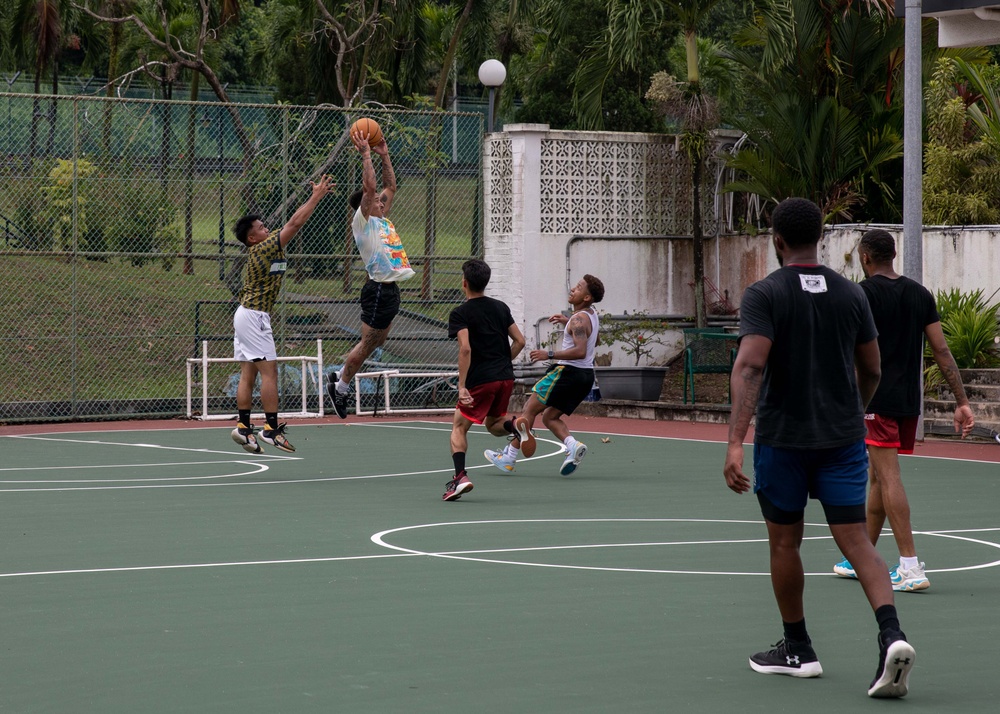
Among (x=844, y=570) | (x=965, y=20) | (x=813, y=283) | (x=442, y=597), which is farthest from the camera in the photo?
(x=965, y=20)

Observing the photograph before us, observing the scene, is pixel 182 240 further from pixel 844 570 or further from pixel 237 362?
pixel 844 570

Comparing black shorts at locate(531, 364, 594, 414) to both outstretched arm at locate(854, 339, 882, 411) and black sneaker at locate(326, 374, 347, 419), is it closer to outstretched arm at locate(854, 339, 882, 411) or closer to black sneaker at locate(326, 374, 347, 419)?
black sneaker at locate(326, 374, 347, 419)

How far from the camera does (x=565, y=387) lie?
13219 mm

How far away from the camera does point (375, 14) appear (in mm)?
26328

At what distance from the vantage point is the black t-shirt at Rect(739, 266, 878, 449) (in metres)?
5.84

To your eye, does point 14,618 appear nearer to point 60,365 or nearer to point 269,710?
point 269,710

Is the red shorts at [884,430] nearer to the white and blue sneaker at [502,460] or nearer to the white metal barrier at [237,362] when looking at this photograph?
the white and blue sneaker at [502,460]

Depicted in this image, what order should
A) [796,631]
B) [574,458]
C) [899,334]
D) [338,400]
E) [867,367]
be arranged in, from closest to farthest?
[796,631] → [867,367] → [899,334] → [574,458] → [338,400]

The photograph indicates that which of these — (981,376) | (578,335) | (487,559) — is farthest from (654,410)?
(487,559)

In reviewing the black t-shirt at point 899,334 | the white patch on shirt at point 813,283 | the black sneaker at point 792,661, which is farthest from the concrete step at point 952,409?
the white patch on shirt at point 813,283

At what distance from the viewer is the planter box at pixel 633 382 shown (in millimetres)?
20641

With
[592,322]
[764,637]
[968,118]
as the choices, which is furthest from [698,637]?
[968,118]

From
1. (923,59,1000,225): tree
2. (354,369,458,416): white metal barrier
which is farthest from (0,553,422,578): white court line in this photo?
(923,59,1000,225): tree

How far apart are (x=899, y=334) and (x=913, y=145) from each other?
8.73 metres
